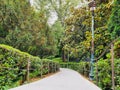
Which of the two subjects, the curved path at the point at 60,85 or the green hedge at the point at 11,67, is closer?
the curved path at the point at 60,85

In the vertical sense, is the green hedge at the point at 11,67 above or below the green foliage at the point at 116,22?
below

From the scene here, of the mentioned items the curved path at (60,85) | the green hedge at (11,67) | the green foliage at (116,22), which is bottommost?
the curved path at (60,85)

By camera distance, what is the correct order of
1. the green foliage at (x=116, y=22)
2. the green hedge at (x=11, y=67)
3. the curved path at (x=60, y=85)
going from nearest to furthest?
the curved path at (x=60, y=85), the green hedge at (x=11, y=67), the green foliage at (x=116, y=22)

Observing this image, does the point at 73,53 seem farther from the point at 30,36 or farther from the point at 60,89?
the point at 60,89

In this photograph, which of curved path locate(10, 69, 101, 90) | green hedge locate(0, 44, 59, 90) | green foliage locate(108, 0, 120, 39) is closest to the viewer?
curved path locate(10, 69, 101, 90)

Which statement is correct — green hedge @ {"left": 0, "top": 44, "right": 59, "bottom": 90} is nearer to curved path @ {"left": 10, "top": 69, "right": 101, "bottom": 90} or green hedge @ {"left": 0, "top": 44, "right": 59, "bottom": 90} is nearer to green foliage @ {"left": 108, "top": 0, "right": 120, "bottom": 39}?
curved path @ {"left": 10, "top": 69, "right": 101, "bottom": 90}

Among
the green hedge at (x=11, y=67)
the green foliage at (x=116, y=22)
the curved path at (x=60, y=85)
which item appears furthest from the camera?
the green foliage at (x=116, y=22)

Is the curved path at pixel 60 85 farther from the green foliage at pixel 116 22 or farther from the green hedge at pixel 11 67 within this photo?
the green foliage at pixel 116 22

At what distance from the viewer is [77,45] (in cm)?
3125

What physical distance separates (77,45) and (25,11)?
6834mm

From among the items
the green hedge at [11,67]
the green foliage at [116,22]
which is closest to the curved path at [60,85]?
the green hedge at [11,67]

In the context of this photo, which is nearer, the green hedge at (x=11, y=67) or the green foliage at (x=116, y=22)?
the green hedge at (x=11, y=67)

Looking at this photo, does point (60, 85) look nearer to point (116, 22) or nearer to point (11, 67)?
point (11, 67)

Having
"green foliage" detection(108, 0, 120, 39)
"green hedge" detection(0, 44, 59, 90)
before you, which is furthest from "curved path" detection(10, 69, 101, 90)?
"green foliage" detection(108, 0, 120, 39)
